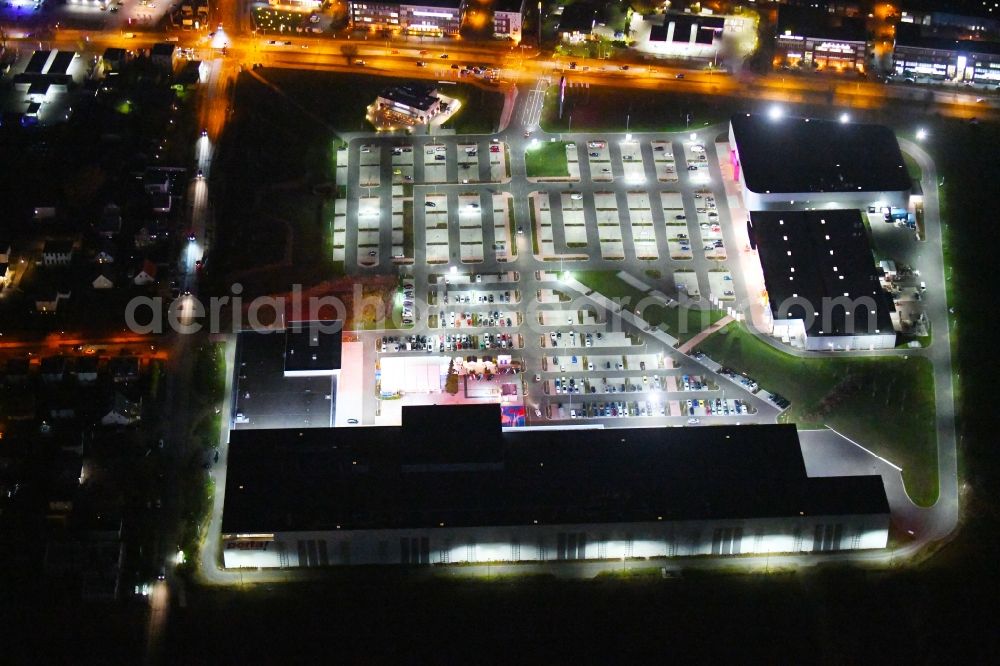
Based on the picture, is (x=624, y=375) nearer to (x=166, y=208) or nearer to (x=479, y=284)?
(x=479, y=284)

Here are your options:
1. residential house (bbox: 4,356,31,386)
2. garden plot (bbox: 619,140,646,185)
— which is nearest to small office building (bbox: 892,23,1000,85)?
garden plot (bbox: 619,140,646,185)

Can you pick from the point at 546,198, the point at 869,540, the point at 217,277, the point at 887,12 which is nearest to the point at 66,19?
the point at 217,277

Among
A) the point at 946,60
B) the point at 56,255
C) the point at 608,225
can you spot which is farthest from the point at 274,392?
the point at 946,60

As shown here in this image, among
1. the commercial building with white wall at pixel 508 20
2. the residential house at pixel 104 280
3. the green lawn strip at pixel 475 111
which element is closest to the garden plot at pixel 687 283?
the green lawn strip at pixel 475 111

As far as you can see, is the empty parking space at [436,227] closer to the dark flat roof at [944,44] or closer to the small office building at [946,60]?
the small office building at [946,60]

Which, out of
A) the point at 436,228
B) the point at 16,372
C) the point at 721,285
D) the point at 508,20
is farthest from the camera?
the point at 508,20

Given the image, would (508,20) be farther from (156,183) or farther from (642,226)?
(156,183)
